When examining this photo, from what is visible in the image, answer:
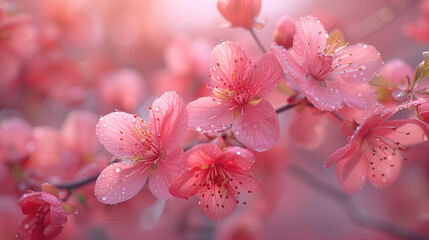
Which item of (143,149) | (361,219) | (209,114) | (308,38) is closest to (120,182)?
(143,149)

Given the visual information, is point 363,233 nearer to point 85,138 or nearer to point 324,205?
point 324,205

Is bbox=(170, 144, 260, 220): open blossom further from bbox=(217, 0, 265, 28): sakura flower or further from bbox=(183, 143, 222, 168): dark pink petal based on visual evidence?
bbox=(217, 0, 265, 28): sakura flower

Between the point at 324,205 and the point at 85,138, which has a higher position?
the point at 85,138

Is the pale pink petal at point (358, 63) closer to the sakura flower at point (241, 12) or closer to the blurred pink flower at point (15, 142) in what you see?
the sakura flower at point (241, 12)

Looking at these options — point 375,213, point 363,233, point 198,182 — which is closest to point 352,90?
point 198,182

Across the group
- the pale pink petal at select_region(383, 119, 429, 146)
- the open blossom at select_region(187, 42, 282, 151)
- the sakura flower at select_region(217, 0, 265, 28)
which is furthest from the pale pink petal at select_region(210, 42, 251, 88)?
the pale pink petal at select_region(383, 119, 429, 146)

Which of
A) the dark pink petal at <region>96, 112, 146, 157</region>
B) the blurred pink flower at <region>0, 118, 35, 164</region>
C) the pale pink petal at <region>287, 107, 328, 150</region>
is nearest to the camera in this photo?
the dark pink petal at <region>96, 112, 146, 157</region>
